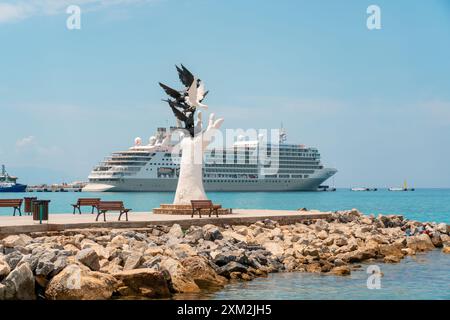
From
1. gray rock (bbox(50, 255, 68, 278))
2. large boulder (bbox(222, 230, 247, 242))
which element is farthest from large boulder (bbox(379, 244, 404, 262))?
gray rock (bbox(50, 255, 68, 278))

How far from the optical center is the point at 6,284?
32.1 feet

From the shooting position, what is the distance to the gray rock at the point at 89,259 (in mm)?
10870

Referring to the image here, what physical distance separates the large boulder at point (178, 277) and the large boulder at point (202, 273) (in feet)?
0.66

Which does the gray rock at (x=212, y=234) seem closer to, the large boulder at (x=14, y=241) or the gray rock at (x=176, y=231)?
the gray rock at (x=176, y=231)

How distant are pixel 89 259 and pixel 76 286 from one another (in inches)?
46.1

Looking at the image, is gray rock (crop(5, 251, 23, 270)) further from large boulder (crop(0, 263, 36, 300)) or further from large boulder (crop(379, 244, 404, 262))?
large boulder (crop(379, 244, 404, 262))

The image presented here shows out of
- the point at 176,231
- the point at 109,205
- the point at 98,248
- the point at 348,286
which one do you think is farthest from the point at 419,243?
the point at 98,248

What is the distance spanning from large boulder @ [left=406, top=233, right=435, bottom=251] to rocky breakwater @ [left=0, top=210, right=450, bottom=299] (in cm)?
3

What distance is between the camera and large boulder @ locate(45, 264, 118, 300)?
9.79 meters

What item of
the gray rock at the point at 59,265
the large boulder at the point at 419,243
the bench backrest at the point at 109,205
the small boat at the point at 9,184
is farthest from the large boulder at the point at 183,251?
the small boat at the point at 9,184

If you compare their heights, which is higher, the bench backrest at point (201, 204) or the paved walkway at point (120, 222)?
the bench backrest at point (201, 204)

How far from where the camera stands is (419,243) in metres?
17.2
